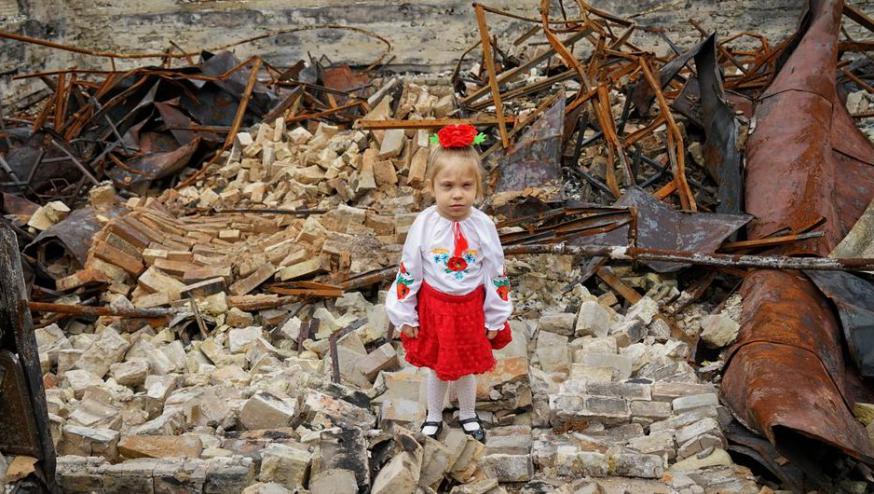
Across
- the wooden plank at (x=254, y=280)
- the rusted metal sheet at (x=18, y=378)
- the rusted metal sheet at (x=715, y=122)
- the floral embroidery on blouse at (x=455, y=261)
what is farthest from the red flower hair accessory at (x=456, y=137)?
the rusted metal sheet at (x=715, y=122)

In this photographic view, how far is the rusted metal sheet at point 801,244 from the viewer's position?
9.89ft

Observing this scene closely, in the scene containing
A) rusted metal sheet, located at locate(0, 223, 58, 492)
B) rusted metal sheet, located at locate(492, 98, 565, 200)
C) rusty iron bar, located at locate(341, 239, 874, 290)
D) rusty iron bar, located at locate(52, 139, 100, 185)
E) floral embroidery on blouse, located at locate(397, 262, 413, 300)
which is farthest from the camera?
rusty iron bar, located at locate(52, 139, 100, 185)

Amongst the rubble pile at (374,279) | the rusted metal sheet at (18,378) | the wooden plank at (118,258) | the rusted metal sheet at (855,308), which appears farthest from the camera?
the wooden plank at (118,258)

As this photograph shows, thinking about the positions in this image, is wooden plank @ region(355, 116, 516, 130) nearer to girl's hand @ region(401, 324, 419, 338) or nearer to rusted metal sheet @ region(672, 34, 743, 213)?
rusted metal sheet @ region(672, 34, 743, 213)

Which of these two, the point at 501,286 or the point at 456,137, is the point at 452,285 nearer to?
the point at 501,286

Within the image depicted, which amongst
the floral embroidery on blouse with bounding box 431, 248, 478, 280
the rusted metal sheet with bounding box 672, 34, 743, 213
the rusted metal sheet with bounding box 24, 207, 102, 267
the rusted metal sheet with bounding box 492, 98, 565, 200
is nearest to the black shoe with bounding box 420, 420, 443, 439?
the floral embroidery on blouse with bounding box 431, 248, 478, 280

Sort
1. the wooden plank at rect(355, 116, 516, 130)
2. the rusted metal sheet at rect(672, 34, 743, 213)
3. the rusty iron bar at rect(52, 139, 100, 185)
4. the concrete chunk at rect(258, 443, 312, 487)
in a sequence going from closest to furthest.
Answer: the concrete chunk at rect(258, 443, 312, 487), the rusted metal sheet at rect(672, 34, 743, 213), the wooden plank at rect(355, 116, 516, 130), the rusty iron bar at rect(52, 139, 100, 185)

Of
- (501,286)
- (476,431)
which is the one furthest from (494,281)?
(476,431)

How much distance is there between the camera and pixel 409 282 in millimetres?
3248

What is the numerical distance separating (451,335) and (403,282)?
30cm

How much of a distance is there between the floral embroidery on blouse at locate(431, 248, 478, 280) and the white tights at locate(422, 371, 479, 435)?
50cm

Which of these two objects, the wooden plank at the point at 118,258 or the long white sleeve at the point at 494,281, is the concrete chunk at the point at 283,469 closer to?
the long white sleeve at the point at 494,281

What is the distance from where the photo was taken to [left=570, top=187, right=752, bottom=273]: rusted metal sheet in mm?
4496

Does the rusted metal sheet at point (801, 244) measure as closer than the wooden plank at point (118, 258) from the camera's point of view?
Yes
